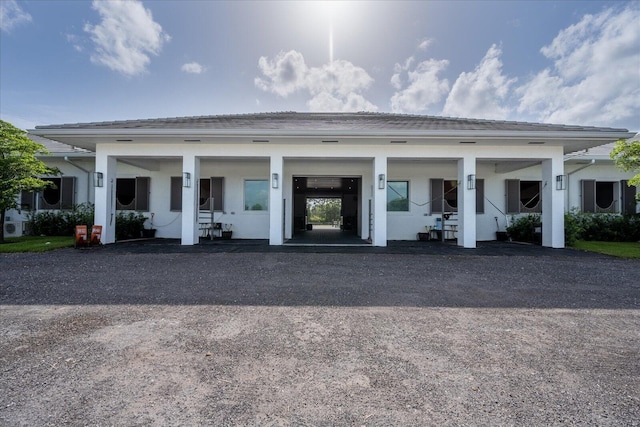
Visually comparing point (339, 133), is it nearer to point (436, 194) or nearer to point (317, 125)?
point (317, 125)

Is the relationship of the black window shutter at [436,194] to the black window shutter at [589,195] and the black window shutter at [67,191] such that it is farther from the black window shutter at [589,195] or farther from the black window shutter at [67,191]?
the black window shutter at [67,191]

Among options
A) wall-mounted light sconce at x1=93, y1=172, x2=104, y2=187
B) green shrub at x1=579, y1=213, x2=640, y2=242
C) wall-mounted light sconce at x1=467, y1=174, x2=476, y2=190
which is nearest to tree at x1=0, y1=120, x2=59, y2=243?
wall-mounted light sconce at x1=93, y1=172, x2=104, y2=187

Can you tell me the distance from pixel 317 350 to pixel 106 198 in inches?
359

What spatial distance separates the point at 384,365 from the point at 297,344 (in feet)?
2.32

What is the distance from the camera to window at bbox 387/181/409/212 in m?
11.2

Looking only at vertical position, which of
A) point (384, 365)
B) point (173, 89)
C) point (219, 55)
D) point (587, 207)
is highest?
point (219, 55)

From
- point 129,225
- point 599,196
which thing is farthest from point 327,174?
point 599,196

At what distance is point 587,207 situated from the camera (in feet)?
38.0

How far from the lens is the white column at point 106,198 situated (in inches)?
344

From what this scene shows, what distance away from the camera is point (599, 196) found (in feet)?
38.3

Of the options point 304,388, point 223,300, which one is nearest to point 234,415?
point 304,388

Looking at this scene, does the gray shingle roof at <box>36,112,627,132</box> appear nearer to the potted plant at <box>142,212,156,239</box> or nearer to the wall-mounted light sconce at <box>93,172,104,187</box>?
the wall-mounted light sconce at <box>93,172,104,187</box>

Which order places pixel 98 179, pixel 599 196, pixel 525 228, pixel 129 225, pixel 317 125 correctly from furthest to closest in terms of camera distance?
pixel 599 196, pixel 129 225, pixel 525 228, pixel 317 125, pixel 98 179

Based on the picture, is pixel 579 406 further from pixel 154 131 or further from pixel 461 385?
pixel 154 131
